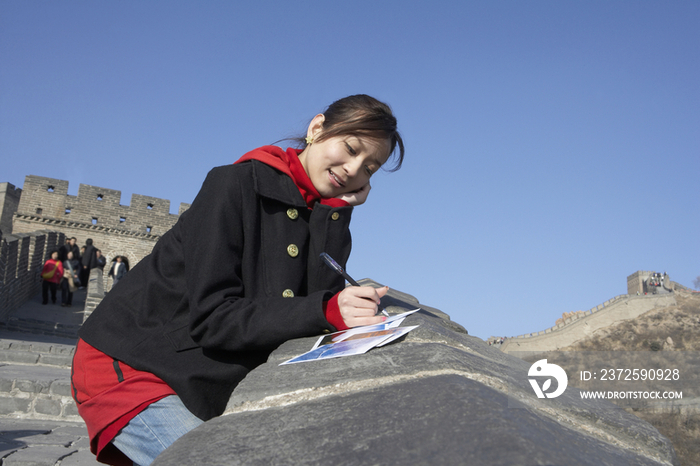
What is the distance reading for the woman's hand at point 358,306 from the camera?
4.34ft

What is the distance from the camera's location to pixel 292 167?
167cm

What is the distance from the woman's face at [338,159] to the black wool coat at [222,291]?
136mm

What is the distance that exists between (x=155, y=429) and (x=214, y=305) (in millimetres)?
329

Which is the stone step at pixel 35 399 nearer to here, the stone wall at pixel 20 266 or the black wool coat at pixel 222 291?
the black wool coat at pixel 222 291

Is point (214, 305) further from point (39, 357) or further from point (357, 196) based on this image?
point (39, 357)

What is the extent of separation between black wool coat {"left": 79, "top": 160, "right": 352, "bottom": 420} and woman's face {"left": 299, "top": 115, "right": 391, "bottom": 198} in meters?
0.14

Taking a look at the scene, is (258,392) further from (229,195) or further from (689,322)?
(689,322)

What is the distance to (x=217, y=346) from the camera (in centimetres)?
128

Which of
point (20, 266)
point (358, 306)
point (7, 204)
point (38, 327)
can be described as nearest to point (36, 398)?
point (358, 306)

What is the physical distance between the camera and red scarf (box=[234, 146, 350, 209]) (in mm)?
1562

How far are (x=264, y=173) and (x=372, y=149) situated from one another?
421mm

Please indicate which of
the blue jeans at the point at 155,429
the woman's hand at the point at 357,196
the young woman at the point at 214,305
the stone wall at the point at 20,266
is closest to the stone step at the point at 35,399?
→ the young woman at the point at 214,305

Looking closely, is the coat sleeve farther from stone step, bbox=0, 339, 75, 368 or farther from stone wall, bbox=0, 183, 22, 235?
stone wall, bbox=0, 183, 22, 235

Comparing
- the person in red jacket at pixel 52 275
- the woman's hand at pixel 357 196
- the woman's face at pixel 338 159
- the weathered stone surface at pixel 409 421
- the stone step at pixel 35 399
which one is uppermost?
the person in red jacket at pixel 52 275
